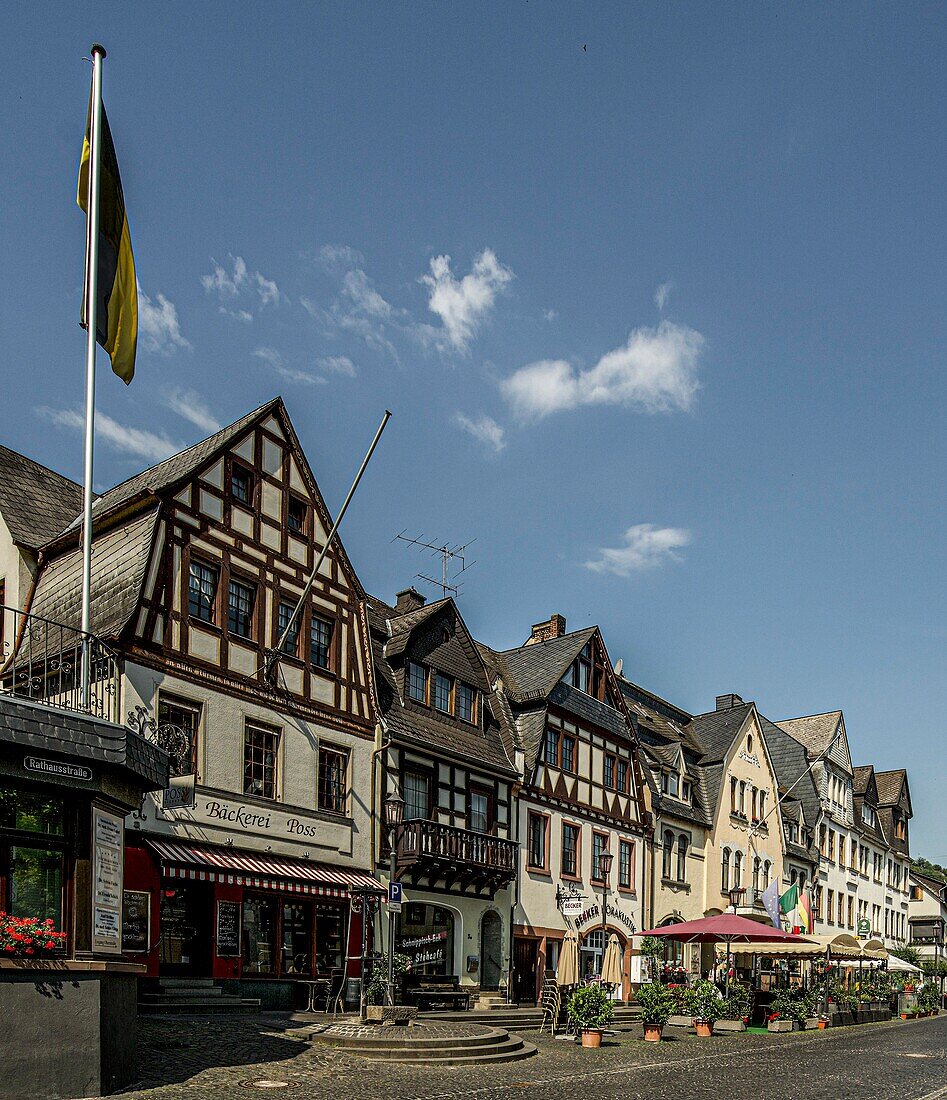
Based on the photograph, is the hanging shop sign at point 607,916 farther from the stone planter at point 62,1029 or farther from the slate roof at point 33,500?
the stone planter at point 62,1029

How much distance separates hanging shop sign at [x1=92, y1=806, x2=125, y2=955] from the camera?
1341cm

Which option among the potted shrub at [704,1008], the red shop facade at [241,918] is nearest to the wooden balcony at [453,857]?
the red shop facade at [241,918]

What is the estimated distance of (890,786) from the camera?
7488 centimetres

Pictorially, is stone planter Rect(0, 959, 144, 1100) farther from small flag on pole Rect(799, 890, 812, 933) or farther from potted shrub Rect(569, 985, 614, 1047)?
small flag on pole Rect(799, 890, 812, 933)

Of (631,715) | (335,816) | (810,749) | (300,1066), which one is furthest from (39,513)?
(810,749)

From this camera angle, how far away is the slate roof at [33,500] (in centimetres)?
2505

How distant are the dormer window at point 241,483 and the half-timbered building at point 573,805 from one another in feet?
40.4

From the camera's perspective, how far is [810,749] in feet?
200

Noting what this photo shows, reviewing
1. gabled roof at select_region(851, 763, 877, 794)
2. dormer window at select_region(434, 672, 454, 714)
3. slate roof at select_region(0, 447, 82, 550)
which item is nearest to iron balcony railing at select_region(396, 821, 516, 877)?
dormer window at select_region(434, 672, 454, 714)

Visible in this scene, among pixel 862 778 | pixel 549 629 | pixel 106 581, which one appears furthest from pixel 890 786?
pixel 106 581

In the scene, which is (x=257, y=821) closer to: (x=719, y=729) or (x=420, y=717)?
(x=420, y=717)

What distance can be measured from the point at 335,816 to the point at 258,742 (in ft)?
9.10

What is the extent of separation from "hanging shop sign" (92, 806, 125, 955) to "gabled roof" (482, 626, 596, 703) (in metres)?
21.6

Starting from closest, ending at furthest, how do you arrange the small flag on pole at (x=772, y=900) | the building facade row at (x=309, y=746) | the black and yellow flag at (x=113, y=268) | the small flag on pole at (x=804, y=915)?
1. the black and yellow flag at (x=113, y=268)
2. the building facade row at (x=309, y=746)
3. the small flag on pole at (x=772, y=900)
4. the small flag on pole at (x=804, y=915)
